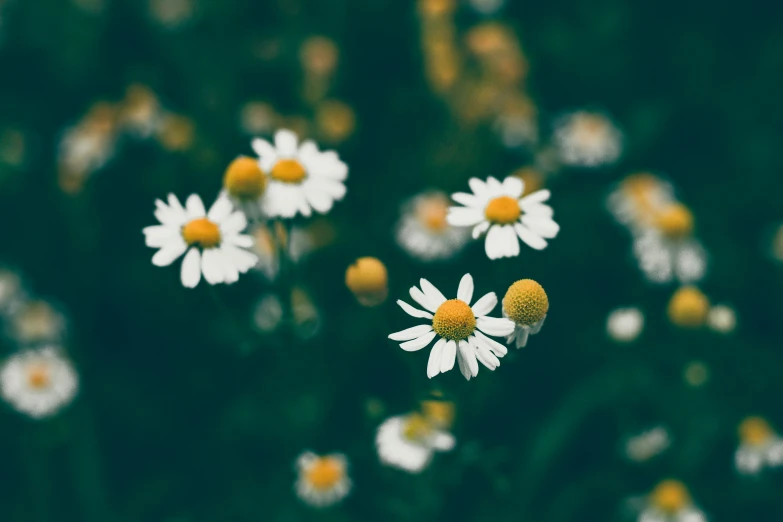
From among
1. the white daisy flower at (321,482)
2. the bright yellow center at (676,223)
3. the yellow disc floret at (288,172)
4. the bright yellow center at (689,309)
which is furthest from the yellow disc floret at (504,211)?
the bright yellow center at (676,223)

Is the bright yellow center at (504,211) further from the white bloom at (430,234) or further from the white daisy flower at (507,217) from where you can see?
the white bloom at (430,234)

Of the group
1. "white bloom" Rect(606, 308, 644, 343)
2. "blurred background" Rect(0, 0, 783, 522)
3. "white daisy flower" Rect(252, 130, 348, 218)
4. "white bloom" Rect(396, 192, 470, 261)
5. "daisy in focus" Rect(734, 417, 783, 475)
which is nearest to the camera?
"white daisy flower" Rect(252, 130, 348, 218)

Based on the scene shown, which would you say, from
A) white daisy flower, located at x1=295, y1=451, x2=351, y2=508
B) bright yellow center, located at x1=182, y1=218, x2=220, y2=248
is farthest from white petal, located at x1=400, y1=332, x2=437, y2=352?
white daisy flower, located at x1=295, y1=451, x2=351, y2=508

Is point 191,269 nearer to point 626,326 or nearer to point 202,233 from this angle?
point 202,233

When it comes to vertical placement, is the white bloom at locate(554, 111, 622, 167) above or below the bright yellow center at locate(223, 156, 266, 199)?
above

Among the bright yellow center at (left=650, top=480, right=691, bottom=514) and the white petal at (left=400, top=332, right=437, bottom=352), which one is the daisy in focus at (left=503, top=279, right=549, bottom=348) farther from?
the bright yellow center at (left=650, top=480, right=691, bottom=514)
